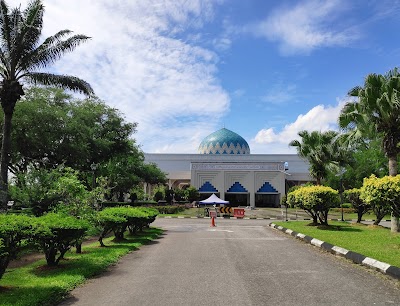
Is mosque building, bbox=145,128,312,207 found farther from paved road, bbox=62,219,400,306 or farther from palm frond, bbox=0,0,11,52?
paved road, bbox=62,219,400,306

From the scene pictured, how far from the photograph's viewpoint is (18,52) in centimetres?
1490

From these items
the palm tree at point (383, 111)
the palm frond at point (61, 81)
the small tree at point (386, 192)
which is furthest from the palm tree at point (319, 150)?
the palm frond at point (61, 81)

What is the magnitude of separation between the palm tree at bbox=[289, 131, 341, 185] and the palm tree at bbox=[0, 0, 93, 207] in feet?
53.9

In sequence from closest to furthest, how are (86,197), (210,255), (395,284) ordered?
(395,284), (210,255), (86,197)

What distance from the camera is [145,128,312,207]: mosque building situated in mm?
62128

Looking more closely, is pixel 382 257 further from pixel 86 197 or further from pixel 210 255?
pixel 86 197

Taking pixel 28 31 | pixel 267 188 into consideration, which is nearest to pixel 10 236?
pixel 28 31

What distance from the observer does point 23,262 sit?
33.0 ft

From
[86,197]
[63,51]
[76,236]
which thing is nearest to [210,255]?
[76,236]

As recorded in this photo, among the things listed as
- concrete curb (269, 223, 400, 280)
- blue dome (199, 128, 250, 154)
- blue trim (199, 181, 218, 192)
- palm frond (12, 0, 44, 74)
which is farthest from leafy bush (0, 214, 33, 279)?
blue dome (199, 128, 250, 154)

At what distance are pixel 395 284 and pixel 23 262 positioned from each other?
349 inches

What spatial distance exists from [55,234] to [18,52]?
986 centimetres

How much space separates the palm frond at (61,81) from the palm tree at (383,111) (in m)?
12.2

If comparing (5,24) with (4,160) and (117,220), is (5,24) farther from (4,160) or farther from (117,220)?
(117,220)
